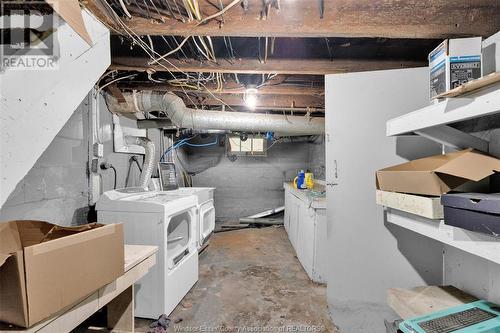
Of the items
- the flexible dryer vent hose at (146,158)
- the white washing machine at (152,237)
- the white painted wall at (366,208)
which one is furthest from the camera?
the flexible dryer vent hose at (146,158)

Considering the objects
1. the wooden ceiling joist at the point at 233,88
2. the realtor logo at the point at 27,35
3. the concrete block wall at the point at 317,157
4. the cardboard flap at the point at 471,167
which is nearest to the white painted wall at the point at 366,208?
the cardboard flap at the point at 471,167

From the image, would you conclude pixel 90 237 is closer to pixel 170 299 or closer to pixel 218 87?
pixel 170 299

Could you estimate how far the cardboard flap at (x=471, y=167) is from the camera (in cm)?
80

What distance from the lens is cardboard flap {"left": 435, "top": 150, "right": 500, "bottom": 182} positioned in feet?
2.63

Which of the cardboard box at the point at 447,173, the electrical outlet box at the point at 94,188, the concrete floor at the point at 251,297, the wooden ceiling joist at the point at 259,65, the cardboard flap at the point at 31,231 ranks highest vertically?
the wooden ceiling joist at the point at 259,65

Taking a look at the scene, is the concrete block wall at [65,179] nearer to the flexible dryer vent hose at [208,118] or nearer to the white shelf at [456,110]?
the flexible dryer vent hose at [208,118]

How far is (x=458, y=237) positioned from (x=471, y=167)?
0.79 ft

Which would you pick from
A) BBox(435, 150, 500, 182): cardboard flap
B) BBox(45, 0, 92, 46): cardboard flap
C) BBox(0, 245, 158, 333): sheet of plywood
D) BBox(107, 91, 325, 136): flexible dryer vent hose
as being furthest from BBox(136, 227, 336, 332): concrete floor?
BBox(45, 0, 92, 46): cardboard flap

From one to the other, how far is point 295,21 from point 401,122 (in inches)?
29.7

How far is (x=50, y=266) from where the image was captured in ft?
2.62

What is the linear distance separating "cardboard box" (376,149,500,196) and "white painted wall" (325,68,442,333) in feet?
1.64

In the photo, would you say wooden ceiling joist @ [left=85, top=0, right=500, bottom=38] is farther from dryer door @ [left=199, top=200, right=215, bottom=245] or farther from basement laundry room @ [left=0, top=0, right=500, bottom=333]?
dryer door @ [left=199, top=200, right=215, bottom=245]

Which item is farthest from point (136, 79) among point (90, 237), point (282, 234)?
point (282, 234)

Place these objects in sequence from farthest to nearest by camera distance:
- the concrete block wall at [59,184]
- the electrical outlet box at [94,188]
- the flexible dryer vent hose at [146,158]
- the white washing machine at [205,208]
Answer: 1. the white washing machine at [205,208]
2. the flexible dryer vent hose at [146,158]
3. the electrical outlet box at [94,188]
4. the concrete block wall at [59,184]
